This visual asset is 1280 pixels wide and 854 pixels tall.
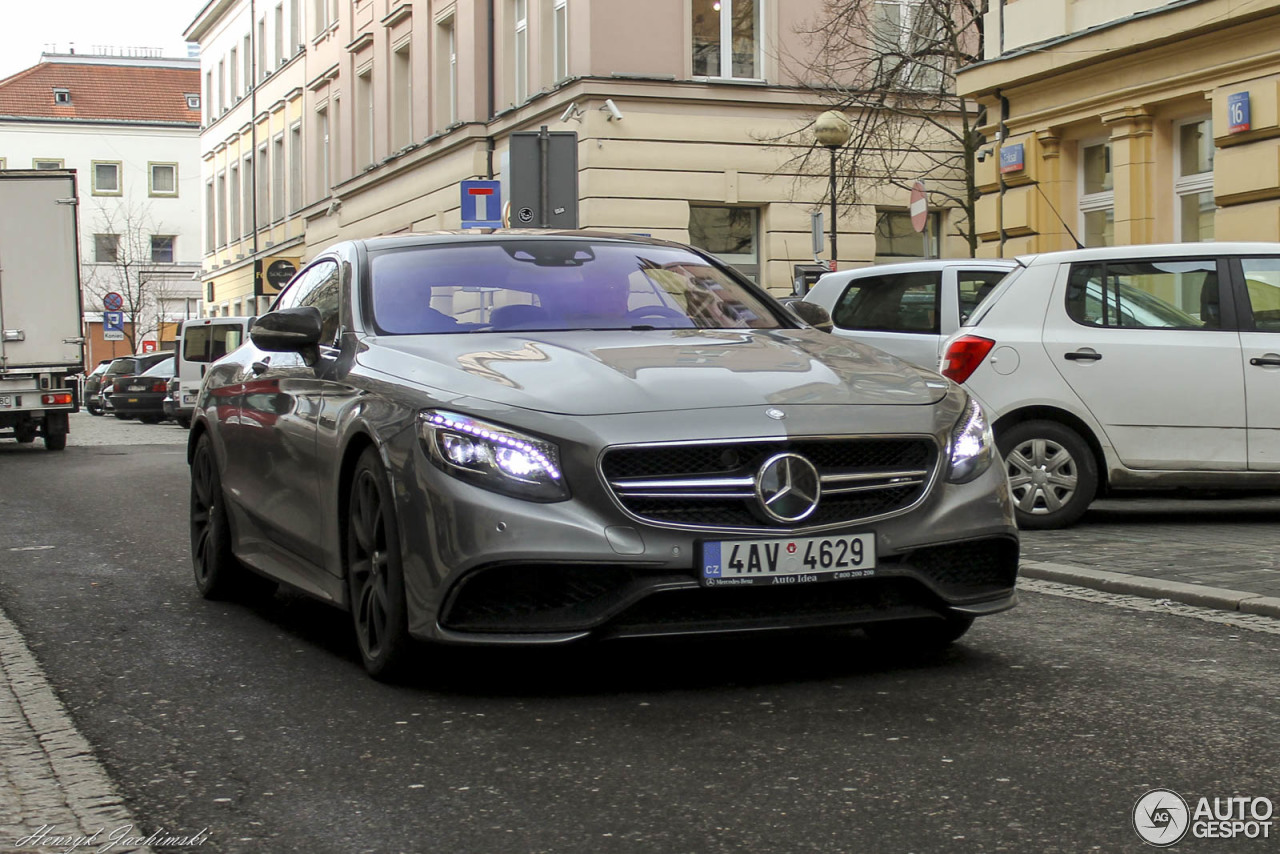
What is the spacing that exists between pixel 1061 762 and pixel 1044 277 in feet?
21.5

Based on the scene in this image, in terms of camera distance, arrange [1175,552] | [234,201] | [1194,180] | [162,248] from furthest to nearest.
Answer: [162,248] < [234,201] < [1194,180] < [1175,552]

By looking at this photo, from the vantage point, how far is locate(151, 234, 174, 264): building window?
3445 inches

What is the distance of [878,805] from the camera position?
4.11 m

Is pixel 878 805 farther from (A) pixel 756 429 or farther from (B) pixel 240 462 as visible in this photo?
(B) pixel 240 462

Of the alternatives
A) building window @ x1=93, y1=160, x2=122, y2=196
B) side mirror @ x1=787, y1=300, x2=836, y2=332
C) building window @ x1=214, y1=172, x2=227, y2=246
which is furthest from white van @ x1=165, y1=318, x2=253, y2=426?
building window @ x1=93, y1=160, x2=122, y2=196

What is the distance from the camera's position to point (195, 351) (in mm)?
34812

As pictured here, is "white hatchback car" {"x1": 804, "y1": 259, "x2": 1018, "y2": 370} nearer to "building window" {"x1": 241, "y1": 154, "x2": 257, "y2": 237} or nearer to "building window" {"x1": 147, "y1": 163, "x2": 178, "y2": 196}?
"building window" {"x1": 241, "y1": 154, "x2": 257, "y2": 237}

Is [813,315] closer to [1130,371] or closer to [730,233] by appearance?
[1130,371]

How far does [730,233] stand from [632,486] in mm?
26040

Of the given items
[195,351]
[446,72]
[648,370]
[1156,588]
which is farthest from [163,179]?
[648,370]

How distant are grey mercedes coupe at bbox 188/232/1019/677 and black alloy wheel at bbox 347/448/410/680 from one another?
0.01 metres

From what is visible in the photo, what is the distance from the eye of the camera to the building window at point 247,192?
60.1 meters

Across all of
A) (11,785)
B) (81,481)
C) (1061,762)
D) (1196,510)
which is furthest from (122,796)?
(81,481)

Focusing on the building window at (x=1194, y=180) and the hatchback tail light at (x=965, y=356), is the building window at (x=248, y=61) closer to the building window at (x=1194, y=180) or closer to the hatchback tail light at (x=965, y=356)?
the building window at (x=1194, y=180)
